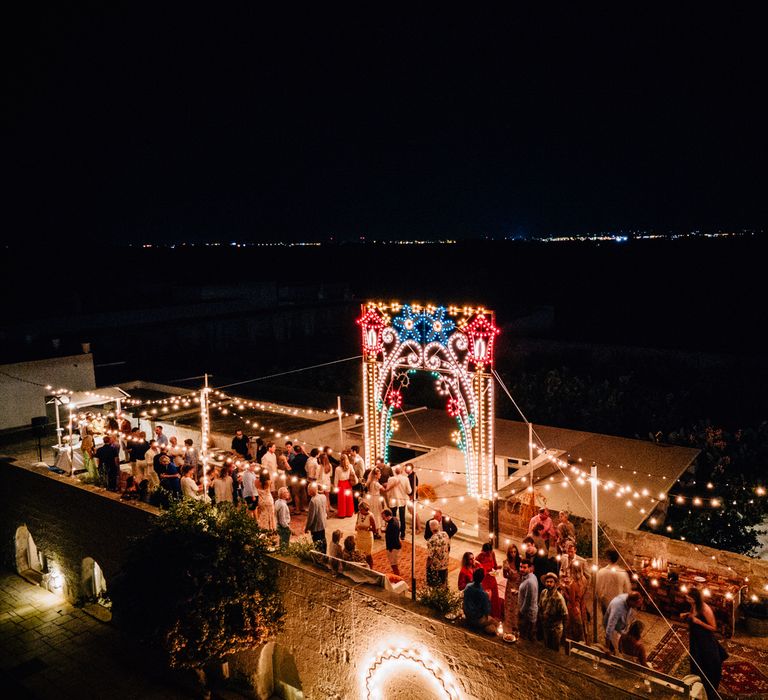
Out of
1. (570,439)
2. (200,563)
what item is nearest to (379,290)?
(570,439)

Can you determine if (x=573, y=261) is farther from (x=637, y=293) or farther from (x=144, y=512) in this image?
(x=144, y=512)

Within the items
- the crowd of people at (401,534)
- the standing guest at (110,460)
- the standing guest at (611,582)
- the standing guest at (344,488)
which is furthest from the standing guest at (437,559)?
the standing guest at (110,460)

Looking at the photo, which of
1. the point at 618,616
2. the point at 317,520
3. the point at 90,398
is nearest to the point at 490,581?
the point at 618,616

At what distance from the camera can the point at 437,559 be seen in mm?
11422

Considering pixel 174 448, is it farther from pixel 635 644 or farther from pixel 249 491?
pixel 635 644

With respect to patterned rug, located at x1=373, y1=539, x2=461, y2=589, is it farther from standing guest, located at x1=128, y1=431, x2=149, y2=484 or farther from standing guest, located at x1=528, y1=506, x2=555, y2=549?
standing guest, located at x1=128, y1=431, x2=149, y2=484

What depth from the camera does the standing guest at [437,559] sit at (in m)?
11.4

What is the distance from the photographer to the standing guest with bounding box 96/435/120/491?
1616 centimetres

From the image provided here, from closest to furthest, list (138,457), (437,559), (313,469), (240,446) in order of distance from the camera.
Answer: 1. (437,559)
2. (313,469)
3. (138,457)
4. (240,446)

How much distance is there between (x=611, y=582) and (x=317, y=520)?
5.44 metres

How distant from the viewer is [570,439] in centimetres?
1912

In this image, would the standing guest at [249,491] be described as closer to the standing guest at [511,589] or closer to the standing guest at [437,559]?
the standing guest at [437,559]

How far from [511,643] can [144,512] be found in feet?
27.8

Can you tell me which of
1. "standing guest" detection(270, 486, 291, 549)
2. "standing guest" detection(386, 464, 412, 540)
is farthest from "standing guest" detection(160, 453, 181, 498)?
"standing guest" detection(386, 464, 412, 540)
